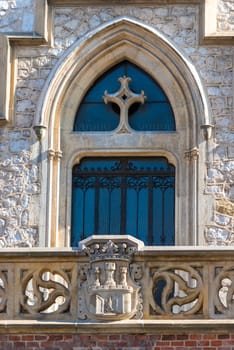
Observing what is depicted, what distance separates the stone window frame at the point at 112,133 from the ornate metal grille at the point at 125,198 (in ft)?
0.61

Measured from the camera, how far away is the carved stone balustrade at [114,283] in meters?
13.9

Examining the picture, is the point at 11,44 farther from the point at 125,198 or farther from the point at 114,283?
the point at 114,283

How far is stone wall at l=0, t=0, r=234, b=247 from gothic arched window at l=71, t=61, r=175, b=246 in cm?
71

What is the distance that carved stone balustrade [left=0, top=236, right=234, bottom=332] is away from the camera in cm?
1385

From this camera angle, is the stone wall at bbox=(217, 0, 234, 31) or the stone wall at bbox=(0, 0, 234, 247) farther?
the stone wall at bbox=(217, 0, 234, 31)

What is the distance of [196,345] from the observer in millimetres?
13641

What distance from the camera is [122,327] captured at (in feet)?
45.0

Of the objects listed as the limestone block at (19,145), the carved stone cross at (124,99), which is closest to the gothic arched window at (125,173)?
the carved stone cross at (124,99)

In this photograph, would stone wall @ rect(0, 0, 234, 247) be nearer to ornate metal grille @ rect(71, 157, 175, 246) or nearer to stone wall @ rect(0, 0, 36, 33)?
stone wall @ rect(0, 0, 36, 33)

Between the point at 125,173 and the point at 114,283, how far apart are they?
4.57 meters

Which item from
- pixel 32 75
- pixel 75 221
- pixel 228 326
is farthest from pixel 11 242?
pixel 228 326

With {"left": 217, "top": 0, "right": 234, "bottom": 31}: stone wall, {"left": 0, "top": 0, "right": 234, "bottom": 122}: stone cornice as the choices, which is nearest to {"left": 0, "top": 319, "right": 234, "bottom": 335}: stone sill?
{"left": 0, "top": 0, "right": 234, "bottom": 122}: stone cornice

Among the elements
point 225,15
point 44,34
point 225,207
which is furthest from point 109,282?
point 225,15

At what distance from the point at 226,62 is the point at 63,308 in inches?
231
